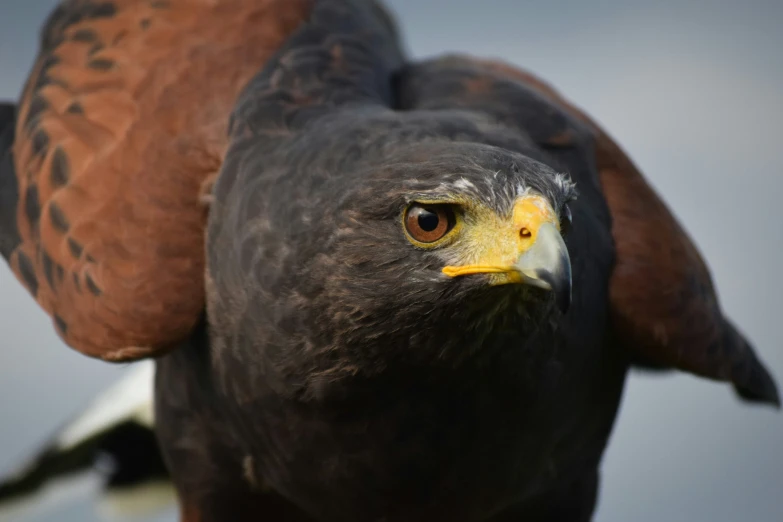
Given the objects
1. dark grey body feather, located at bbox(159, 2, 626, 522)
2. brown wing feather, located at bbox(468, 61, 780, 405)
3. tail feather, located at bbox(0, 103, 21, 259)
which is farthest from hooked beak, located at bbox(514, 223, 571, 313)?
tail feather, located at bbox(0, 103, 21, 259)

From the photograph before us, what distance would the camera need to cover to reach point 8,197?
16.5 ft

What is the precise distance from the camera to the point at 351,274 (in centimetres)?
314

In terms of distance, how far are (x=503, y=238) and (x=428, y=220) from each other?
215 millimetres

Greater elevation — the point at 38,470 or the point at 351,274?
the point at 351,274

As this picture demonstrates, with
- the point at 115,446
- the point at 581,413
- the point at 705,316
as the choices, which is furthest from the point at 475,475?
the point at 115,446

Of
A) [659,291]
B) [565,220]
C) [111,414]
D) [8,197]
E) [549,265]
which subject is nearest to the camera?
[549,265]

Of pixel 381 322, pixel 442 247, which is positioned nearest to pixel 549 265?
pixel 442 247

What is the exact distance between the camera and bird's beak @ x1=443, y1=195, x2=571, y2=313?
2.71 metres

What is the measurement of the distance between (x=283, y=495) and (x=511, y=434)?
1036 millimetres

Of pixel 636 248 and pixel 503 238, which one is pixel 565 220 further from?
pixel 636 248

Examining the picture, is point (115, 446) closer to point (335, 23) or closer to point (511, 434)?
point (335, 23)

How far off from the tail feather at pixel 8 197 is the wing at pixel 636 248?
1.82m

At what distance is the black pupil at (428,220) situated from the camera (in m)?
2.92

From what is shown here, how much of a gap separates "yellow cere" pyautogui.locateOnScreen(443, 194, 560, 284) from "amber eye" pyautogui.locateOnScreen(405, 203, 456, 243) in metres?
0.06
